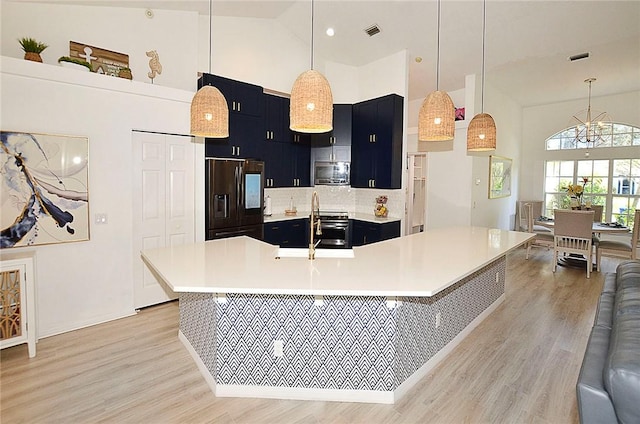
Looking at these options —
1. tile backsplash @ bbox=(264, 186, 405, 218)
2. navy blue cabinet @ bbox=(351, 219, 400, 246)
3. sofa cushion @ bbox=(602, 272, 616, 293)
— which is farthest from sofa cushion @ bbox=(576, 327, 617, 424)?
tile backsplash @ bbox=(264, 186, 405, 218)

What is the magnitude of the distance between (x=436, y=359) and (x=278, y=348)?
1.39 metres

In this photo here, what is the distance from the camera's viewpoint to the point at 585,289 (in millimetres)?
4949

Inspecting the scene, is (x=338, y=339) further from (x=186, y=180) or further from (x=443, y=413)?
(x=186, y=180)

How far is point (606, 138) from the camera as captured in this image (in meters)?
7.87

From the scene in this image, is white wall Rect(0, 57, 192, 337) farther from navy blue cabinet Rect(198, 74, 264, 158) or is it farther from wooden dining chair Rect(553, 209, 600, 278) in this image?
wooden dining chair Rect(553, 209, 600, 278)

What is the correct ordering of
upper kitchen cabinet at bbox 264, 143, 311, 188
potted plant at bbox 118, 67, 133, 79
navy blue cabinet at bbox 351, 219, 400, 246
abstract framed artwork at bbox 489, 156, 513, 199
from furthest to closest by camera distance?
abstract framed artwork at bbox 489, 156, 513, 199 < upper kitchen cabinet at bbox 264, 143, 311, 188 < navy blue cabinet at bbox 351, 219, 400, 246 < potted plant at bbox 118, 67, 133, 79

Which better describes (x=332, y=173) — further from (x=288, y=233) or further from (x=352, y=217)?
(x=288, y=233)

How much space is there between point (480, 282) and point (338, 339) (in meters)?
2.08

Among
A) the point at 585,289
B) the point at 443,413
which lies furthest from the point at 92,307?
the point at 585,289

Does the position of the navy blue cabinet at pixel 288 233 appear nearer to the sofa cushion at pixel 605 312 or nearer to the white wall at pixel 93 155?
the white wall at pixel 93 155

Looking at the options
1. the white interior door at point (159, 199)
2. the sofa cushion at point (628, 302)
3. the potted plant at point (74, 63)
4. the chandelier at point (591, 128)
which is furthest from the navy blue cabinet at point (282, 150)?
the chandelier at point (591, 128)

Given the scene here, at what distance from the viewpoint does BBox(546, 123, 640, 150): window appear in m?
7.53

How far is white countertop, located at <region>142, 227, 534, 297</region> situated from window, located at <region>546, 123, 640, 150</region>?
21.5 ft

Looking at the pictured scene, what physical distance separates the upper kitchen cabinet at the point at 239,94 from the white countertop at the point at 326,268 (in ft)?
7.30
